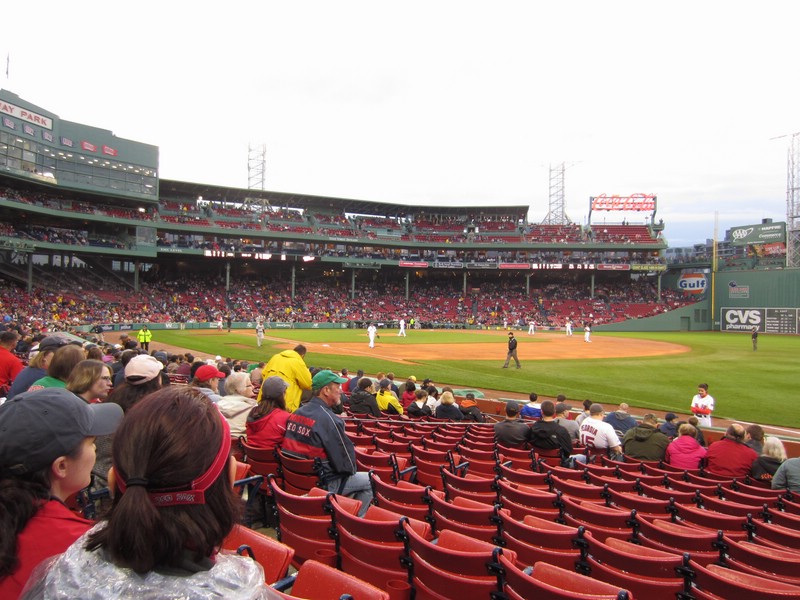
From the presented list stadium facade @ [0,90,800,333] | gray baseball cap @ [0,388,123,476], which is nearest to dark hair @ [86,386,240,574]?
gray baseball cap @ [0,388,123,476]

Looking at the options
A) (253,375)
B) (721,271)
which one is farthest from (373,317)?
(253,375)

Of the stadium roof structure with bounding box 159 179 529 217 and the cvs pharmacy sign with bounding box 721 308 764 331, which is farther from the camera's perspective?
the stadium roof structure with bounding box 159 179 529 217

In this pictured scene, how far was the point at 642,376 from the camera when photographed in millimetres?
23469

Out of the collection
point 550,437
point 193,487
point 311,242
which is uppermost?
point 311,242

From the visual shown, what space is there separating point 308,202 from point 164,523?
74.1 meters

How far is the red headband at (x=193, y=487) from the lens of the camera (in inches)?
62.4

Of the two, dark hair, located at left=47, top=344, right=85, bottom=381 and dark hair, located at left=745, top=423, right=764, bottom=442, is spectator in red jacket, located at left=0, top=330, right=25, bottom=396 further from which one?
dark hair, located at left=745, top=423, right=764, bottom=442

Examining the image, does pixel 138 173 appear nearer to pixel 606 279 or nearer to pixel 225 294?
pixel 225 294

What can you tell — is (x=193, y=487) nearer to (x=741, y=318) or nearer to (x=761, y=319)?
(x=761, y=319)

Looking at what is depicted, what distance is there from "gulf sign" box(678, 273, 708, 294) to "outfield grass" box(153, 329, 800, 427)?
37.4 m

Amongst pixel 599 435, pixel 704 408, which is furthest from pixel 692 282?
pixel 599 435

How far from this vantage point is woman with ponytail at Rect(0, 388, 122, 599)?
1.93 meters

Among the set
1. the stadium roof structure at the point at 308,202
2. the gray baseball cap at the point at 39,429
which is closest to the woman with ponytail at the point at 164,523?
the gray baseball cap at the point at 39,429

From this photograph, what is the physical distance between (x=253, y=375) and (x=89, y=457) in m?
10.9
